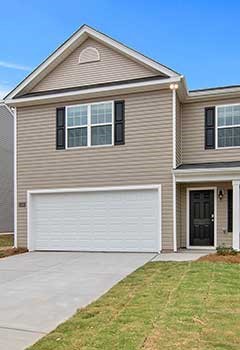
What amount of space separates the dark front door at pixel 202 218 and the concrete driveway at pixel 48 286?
2.18 m

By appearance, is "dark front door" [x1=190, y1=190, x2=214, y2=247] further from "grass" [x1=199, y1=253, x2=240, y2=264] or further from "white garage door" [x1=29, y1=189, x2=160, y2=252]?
"grass" [x1=199, y1=253, x2=240, y2=264]

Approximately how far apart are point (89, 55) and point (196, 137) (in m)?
4.97

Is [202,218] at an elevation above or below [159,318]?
above

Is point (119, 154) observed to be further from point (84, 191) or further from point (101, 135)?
point (84, 191)

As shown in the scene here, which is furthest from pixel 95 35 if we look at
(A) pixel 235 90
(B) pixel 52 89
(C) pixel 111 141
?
(A) pixel 235 90

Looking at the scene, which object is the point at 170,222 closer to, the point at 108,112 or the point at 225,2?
the point at 108,112

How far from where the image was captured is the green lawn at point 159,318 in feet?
15.5

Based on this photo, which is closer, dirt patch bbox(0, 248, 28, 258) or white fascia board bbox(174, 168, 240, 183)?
white fascia board bbox(174, 168, 240, 183)

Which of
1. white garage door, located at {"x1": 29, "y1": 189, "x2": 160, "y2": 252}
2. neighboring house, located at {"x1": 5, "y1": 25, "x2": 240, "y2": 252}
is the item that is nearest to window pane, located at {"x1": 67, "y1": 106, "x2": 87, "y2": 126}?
neighboring house, located at {"x1": 5, "y1": 25, "x2": 240, "y2": 252}

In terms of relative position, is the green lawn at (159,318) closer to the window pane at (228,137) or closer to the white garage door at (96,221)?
the white garage door at (96,221)

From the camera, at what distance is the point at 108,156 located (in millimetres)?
14578

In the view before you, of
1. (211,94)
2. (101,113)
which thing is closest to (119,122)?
(101,113)

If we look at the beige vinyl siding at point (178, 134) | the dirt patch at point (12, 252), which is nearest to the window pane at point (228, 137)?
the beige vinyl siding at point (178, 134)

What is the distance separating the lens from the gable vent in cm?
1523
